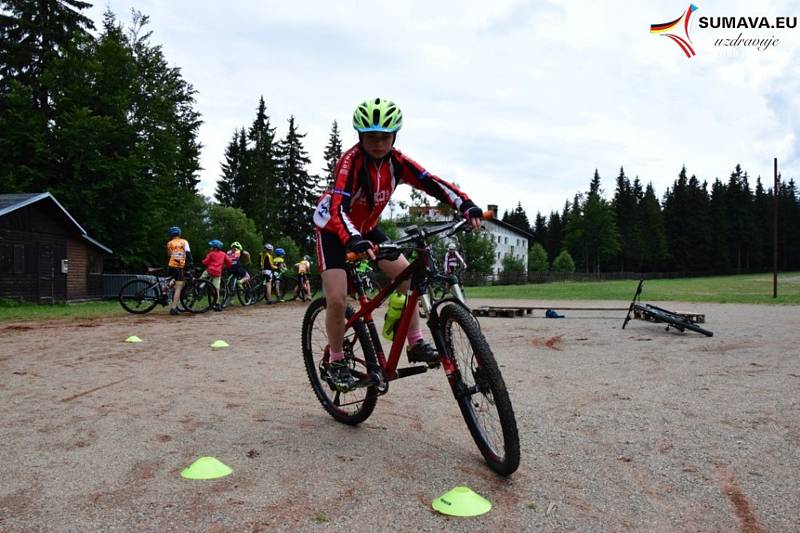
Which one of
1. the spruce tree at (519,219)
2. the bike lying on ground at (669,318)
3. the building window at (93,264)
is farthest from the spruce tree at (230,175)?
the spruce tree at (519,219)

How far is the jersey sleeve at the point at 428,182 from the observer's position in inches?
160

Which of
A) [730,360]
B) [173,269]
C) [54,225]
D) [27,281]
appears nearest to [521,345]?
[730,360]

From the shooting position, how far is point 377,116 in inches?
153

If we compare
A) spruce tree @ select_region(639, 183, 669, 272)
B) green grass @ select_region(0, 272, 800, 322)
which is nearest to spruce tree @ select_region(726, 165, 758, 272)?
spruce tree @ select_region(639, 183, 669, 272)

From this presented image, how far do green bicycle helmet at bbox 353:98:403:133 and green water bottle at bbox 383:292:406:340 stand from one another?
108 cm

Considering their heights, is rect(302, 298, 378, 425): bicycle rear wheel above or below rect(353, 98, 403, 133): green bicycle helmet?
below

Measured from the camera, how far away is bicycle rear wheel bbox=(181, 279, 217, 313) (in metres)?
15.0

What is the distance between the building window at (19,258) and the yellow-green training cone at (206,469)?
24962 mm

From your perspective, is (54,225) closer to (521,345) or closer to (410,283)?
(521,345)

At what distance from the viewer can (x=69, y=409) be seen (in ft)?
15.7

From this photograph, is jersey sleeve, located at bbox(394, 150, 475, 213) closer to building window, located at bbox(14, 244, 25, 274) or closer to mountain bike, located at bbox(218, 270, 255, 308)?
mountain bike, located at bbox(218, 270, 255, 308)

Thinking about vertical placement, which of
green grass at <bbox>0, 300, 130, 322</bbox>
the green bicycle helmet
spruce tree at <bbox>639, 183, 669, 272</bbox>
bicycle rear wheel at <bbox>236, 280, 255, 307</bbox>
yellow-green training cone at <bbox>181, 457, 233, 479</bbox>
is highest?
spruce tree at <bbox>639, 183, 669, 272</bbox>

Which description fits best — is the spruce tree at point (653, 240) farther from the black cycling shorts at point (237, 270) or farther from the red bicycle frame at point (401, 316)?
the red bicycle frame at point (401, 316)

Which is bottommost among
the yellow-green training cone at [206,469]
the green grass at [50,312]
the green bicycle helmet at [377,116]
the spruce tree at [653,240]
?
the green grass at [50,312]
